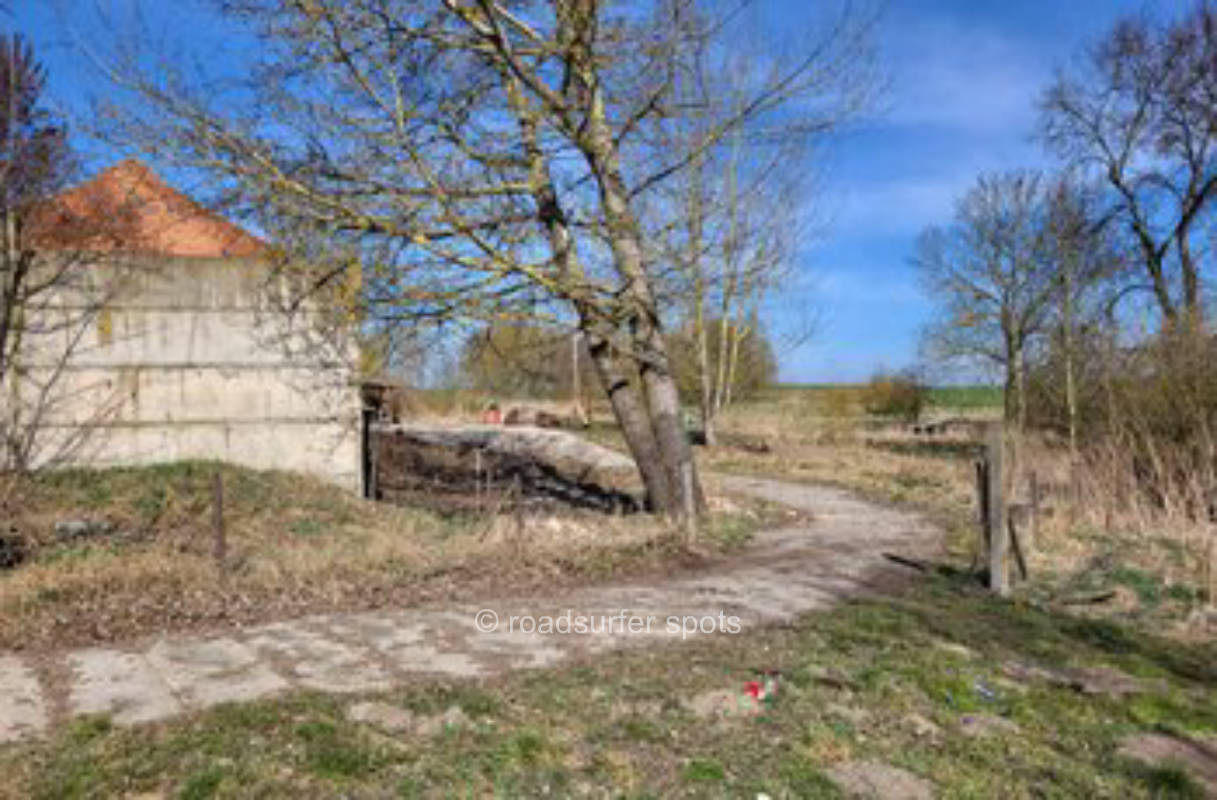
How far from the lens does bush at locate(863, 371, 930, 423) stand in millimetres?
34719

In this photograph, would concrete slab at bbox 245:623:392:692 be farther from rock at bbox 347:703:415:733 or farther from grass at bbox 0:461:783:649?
grass at bbox 0:461:783:649

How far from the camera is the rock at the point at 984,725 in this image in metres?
4.47

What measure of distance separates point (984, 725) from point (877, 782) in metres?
1.05

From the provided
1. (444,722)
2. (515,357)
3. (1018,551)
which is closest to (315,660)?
(444,722)

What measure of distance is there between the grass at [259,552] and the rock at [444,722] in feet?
8.88

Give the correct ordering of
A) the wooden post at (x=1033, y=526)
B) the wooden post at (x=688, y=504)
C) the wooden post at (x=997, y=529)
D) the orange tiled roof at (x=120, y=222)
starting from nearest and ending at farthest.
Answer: the wooden post at (x=997, y=529)
the wooden post at (x=688, y=504)
the wooden post at (x=1033, y=526)
the orange tiled roof at (x=120, y=222)

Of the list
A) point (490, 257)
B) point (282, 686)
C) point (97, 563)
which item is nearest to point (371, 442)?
point (490, 257)

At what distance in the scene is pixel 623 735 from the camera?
13.8ft

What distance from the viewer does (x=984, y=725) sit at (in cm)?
457

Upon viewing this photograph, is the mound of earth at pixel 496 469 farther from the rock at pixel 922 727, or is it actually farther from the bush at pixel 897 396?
the bush at pixel 897 396

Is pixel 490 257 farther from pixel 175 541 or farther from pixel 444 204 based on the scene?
pixel 175 541

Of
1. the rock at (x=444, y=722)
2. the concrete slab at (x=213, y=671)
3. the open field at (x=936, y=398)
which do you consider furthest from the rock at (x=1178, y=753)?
the open field at (x=936, y=398)

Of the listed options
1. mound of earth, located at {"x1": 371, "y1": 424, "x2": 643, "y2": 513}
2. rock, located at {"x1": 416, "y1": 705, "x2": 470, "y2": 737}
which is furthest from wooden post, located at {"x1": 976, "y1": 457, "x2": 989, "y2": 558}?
rock, located at {"x1": 416, "y1": 705, "x2": 470, "y2": 737}

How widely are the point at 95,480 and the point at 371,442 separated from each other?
3850 millimetres
